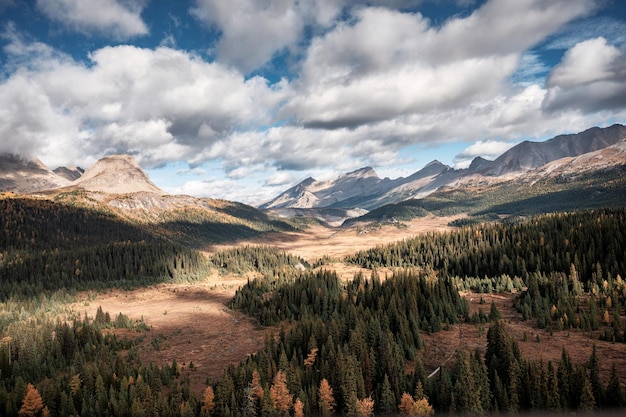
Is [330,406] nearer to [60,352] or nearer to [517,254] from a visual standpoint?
[60,352]

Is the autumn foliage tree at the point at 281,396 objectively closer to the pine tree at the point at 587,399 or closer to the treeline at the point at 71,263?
the pine tree at the point at 587,399

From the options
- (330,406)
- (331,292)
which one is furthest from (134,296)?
(330,406)

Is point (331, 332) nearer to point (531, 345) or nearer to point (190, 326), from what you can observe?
point (531, 345)

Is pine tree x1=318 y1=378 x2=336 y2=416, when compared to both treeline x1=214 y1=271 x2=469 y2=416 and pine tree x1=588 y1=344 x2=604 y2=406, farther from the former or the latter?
pine tree x1=588 y1=344 x2=604 y2=406

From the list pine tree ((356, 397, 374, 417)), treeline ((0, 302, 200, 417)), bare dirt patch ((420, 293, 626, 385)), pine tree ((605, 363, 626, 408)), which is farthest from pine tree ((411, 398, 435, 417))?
treeline ((0, 302, 200, 417))

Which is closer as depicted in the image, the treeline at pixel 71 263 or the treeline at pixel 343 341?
the treeline at pixel 343 341

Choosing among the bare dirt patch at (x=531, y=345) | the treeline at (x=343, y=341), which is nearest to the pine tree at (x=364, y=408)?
the treeline at (x=343, y=341)

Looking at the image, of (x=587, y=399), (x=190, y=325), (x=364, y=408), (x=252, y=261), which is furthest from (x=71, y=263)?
(x=587, y=399)
